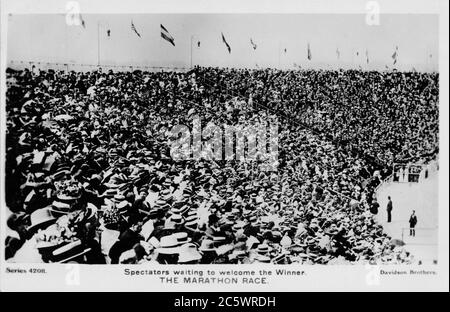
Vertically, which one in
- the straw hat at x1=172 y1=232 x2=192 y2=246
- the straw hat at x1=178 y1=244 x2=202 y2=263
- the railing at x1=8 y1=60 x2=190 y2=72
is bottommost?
the straw hat at x1=178 y1=244 x2=202 y2=263

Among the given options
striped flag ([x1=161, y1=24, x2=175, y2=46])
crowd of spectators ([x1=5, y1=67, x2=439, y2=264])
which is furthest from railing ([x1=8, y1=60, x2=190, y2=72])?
striped flag ([x1=161, y1=24, x2=175, y2=46])

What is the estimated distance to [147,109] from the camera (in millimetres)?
2016

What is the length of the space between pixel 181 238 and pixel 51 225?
69 cm

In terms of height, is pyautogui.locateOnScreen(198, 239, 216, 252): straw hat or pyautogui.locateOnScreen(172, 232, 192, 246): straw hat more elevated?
pyautogui.locateOnScreen(172, 232, 192, 246): straw hat

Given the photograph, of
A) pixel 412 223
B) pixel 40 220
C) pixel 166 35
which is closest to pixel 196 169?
pixel 166 35

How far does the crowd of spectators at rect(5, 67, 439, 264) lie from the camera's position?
1957 millimetres

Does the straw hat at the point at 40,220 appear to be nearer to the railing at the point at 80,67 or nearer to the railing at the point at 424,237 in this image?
the railing at the point at 80,67

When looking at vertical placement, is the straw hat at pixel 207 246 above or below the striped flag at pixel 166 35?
below


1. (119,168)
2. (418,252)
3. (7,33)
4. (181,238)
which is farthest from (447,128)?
(7,33)

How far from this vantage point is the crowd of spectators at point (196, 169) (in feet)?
6.42

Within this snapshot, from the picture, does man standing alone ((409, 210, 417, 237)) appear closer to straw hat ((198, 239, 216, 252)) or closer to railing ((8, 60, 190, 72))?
straw hat ((198, 239, 216, 252))

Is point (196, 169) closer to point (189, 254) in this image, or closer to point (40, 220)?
point (189, 254)

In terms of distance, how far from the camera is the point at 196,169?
200 cm

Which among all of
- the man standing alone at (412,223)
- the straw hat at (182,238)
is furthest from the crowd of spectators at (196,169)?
the man standing alone at (412,223)
